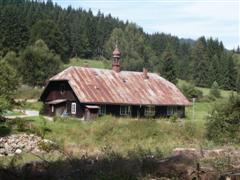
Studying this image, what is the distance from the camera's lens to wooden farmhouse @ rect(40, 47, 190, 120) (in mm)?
48344

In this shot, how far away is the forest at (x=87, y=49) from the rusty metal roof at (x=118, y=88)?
30.0 meters

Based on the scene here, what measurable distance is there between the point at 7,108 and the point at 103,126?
7.15m

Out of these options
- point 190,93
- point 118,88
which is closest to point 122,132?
point 118,88

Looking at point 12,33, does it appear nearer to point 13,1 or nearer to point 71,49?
point 71,49

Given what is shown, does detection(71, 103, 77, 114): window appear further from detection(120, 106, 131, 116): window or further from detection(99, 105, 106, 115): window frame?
detection(120, 106, 131, 116): window

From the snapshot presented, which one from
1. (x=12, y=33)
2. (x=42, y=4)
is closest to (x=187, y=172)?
(x=12, y=33)

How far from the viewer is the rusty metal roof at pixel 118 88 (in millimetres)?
48688

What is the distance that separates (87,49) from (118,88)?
86.0m

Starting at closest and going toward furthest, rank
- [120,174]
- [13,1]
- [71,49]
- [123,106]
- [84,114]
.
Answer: [120,174], [84,114], [123,106], [71,49], [13,1]

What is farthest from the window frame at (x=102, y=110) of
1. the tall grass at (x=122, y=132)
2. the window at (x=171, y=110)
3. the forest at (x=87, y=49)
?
the forest at (x=87, y=49)

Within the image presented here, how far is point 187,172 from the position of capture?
967 centimetres

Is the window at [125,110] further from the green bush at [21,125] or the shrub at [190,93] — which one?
the shrub at [190,93]

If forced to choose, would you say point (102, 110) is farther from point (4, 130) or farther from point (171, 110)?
point (4, 130)

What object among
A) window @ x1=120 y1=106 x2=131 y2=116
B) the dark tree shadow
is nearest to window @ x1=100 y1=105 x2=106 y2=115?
window @ x1=120 y1=106 x2=131 y2=116
